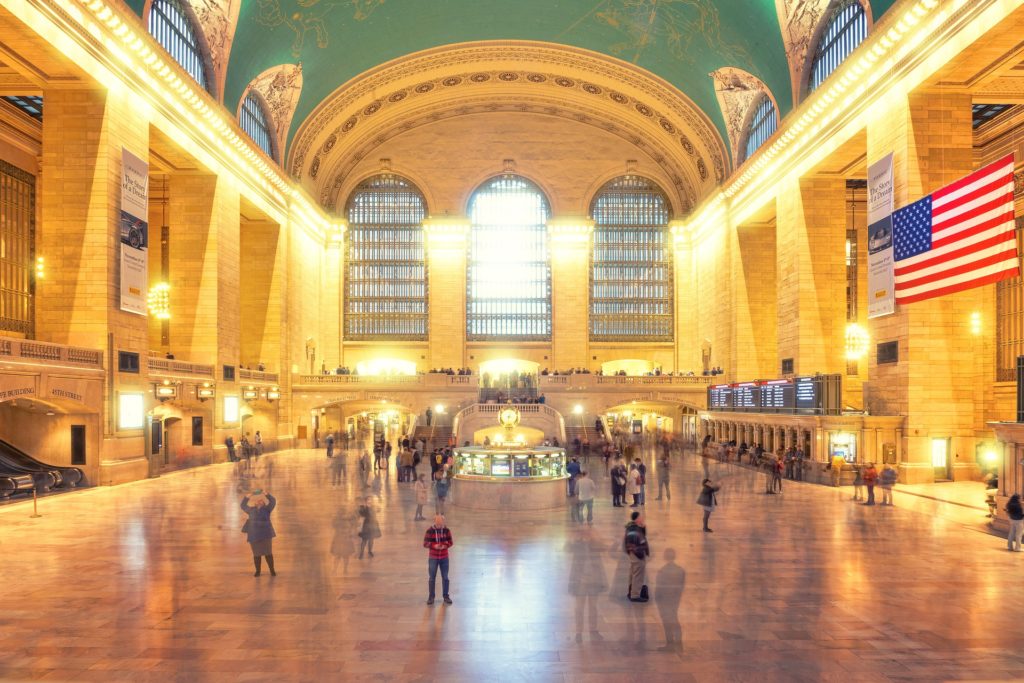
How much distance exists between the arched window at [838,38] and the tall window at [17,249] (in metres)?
28.0

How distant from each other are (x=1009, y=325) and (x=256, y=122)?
31.0m

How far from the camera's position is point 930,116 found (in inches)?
815

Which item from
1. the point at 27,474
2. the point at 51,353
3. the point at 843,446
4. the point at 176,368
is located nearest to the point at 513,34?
the point at 176,368

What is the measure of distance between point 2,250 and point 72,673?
80.6 feet

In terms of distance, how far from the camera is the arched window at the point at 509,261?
1827 inches

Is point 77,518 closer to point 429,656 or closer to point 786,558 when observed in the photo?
point 429,656

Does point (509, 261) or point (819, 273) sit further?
point (509, 261)

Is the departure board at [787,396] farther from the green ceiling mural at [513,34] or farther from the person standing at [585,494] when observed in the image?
the person standing at [585,494]

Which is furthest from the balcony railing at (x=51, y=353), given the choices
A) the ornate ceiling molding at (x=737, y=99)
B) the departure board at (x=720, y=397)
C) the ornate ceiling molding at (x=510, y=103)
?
the ornate ceiling molding at (x=737, y=99)

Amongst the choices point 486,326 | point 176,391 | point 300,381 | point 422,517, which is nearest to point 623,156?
point 486,326

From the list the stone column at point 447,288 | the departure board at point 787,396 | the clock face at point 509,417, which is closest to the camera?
the departure board at point 787,396

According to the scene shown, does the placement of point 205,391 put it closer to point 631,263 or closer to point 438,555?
point 438,555

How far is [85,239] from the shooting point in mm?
20438

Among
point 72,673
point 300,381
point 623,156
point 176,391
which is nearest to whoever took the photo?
point 72,673
